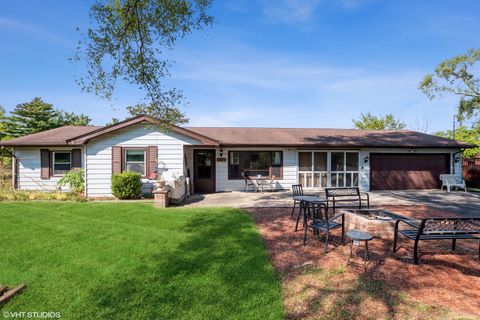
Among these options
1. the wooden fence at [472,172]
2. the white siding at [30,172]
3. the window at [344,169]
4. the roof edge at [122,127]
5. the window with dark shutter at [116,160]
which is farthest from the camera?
the wooden fence at [472,172]

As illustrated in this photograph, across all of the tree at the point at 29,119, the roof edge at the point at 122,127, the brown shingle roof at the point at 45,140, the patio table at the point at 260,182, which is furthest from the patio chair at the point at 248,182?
the tree at the point at 29,119

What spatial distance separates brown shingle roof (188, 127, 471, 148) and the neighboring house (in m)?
0.06

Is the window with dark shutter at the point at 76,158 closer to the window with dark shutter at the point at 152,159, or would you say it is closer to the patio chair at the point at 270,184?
the window with dark shutter at the point at 152,159

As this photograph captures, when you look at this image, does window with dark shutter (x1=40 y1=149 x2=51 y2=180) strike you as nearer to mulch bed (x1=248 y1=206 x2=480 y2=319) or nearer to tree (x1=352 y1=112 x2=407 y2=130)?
mulch bed (x1=248 y1=206 x2=480 y2=319)

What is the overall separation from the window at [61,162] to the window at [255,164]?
28.4ft

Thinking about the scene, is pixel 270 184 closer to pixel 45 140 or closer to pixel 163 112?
pixel 163 112

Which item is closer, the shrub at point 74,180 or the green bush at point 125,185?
the green bush at point 125,185

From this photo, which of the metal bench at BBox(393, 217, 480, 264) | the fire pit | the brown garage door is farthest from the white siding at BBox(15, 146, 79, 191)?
the brown garage door

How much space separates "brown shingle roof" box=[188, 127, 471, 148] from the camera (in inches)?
530

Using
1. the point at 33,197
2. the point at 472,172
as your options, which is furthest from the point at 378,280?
the point at 472,172

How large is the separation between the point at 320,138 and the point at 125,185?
35.6 feet

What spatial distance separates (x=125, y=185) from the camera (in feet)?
34.5

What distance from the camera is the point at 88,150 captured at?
11.1 m

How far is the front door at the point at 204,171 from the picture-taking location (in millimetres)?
13383
